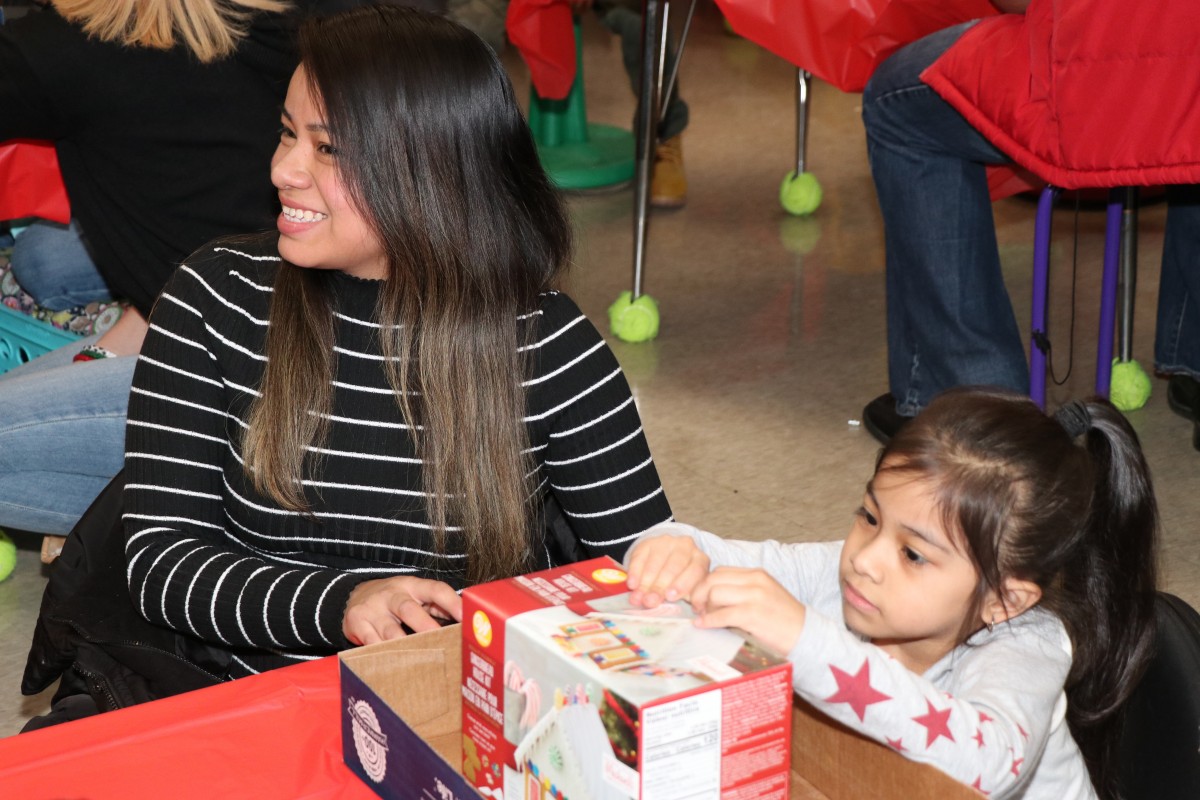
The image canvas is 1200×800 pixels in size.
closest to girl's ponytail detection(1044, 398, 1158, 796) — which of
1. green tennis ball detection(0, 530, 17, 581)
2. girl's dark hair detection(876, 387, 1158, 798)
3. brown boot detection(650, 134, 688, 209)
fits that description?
girl's dark hair detection(876, 387, 1158, 798)

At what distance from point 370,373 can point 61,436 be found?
2.56 feet

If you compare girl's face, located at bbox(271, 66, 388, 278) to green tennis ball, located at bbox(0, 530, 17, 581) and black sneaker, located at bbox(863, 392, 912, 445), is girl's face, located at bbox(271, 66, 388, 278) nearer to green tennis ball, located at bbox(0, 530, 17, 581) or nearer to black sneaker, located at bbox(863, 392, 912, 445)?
green tennis ball, located at bbox(0, 530, 17, 581)

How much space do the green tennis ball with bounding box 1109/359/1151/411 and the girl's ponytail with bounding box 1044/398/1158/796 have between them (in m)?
1.59

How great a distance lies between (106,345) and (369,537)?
3.23 ft

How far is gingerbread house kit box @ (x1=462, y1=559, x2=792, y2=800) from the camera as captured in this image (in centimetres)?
73

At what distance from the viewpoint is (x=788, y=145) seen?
4.64 meters

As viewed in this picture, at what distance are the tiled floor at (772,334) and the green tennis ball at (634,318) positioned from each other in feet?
0.10

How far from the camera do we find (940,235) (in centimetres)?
233

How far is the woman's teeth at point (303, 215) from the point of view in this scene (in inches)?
51.5

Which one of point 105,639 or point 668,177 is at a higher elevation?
point 668,177

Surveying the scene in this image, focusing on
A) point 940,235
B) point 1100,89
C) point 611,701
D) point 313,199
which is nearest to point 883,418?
point 940,235

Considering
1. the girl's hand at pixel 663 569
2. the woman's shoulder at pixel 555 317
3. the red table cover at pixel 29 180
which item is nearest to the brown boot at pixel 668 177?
the red table cover at pixel 29 180

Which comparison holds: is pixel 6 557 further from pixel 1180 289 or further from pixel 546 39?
pixel 1180 289

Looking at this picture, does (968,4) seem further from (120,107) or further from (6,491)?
(6,491)
